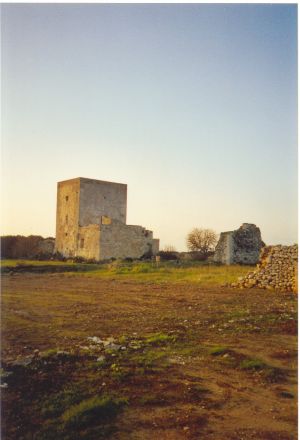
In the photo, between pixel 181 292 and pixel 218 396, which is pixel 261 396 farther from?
pixel 181 292

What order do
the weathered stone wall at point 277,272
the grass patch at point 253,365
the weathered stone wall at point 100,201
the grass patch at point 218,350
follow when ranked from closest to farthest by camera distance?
1. the grass patch at point 253,365
2. the grass patch at point 218,350
3. the weathered stone wall at point 277,272
4. the weathered stone wall at point 100,201

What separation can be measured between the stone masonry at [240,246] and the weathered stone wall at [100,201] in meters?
11.3

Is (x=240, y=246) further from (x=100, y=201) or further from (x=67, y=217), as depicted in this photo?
(x=67, y=217)

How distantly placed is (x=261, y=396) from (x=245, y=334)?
2.74 meters

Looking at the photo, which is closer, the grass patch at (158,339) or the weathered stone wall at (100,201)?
the grass patch at (158,339)

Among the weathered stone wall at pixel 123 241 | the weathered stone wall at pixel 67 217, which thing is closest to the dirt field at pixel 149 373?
the weathered stone wall at pixel 123 241

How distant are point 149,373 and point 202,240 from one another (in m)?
39.1

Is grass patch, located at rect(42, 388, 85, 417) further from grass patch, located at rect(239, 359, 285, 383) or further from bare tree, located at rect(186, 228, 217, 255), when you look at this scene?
bare tree, located at rect(186, 228, 217, 255)

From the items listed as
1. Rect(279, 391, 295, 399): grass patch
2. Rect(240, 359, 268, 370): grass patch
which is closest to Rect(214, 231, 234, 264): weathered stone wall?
Rect(240, 359, 268, 370): grass patch

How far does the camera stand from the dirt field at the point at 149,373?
363 centimetres

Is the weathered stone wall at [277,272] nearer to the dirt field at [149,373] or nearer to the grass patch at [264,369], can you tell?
the dirt field at [149,373]

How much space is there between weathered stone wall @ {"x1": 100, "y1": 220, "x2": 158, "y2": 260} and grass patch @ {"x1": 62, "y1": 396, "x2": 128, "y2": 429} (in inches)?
1004

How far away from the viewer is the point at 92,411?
3785mm

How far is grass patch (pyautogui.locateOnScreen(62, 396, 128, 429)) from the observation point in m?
3.60
